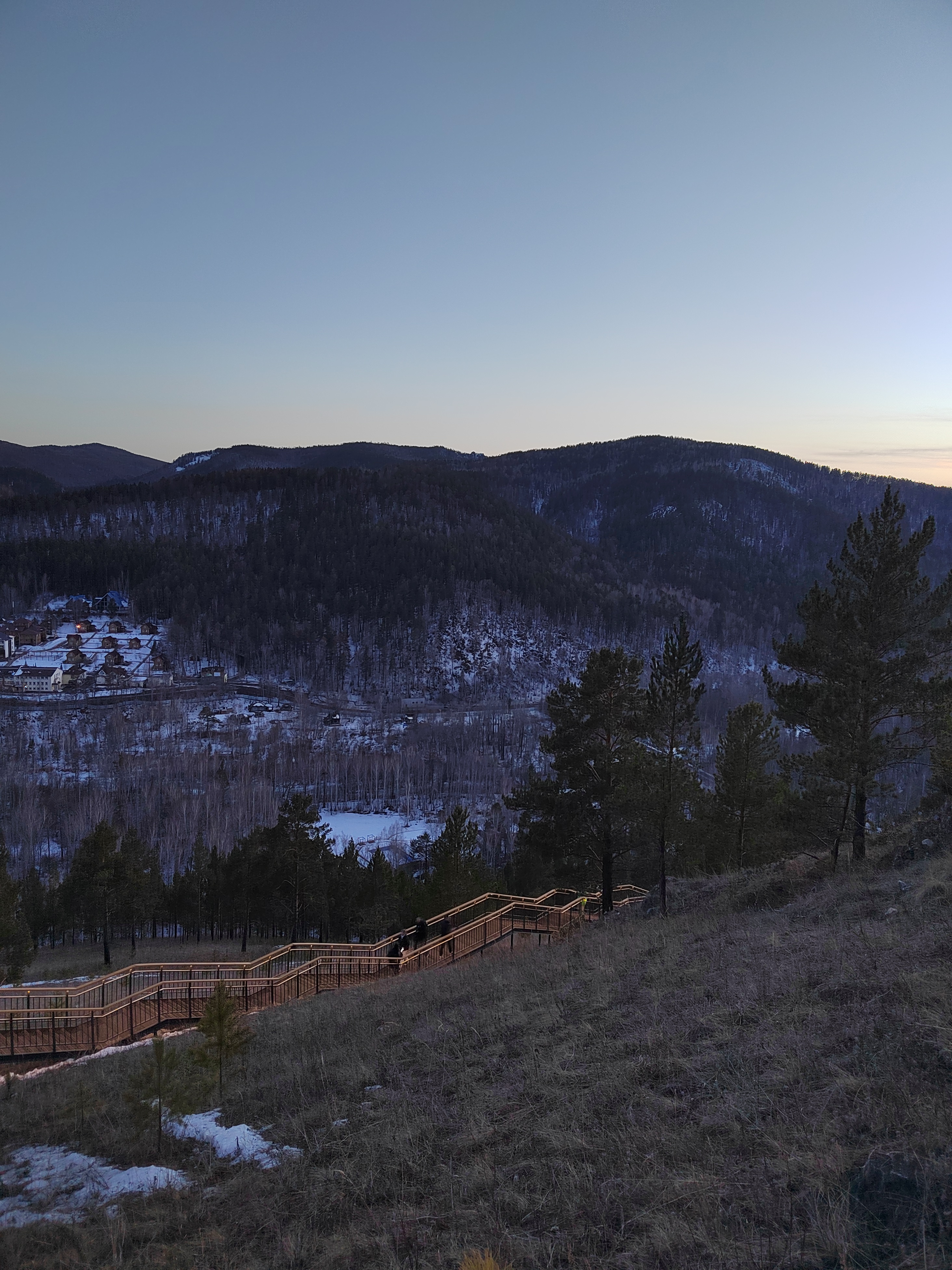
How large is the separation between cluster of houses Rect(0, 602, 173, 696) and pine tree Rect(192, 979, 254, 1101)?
10771 centimetres

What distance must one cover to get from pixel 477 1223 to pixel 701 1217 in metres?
1.54

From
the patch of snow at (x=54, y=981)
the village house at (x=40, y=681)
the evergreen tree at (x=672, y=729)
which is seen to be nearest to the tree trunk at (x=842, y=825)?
the evergreen tree at (x=672, y=729)

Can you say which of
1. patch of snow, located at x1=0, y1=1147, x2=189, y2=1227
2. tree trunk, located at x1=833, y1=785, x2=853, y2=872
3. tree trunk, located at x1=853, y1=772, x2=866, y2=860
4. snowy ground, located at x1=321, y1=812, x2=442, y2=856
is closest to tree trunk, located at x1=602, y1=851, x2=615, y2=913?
tree trunk, located at x1=833, y1=785, x2=853, y2=872

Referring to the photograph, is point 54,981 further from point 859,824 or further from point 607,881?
point 859,824

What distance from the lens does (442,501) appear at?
190500mm

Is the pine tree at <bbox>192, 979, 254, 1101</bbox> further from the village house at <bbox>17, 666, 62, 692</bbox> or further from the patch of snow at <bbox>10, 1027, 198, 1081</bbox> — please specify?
the village house at <bbox>17, 666, 62, 692</bbox>

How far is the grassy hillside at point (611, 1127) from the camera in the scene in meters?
4.16

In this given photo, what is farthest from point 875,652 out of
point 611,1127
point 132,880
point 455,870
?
point 132,880

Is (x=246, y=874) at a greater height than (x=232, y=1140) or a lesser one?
lesser

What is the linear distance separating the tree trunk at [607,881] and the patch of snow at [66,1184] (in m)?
15.8

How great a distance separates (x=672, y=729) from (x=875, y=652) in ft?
18.7

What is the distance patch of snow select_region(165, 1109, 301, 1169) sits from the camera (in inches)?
264

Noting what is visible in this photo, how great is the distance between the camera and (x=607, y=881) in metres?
21.0

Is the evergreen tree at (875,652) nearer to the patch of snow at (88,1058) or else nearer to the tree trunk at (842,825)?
the tree trunk at (842,825)
